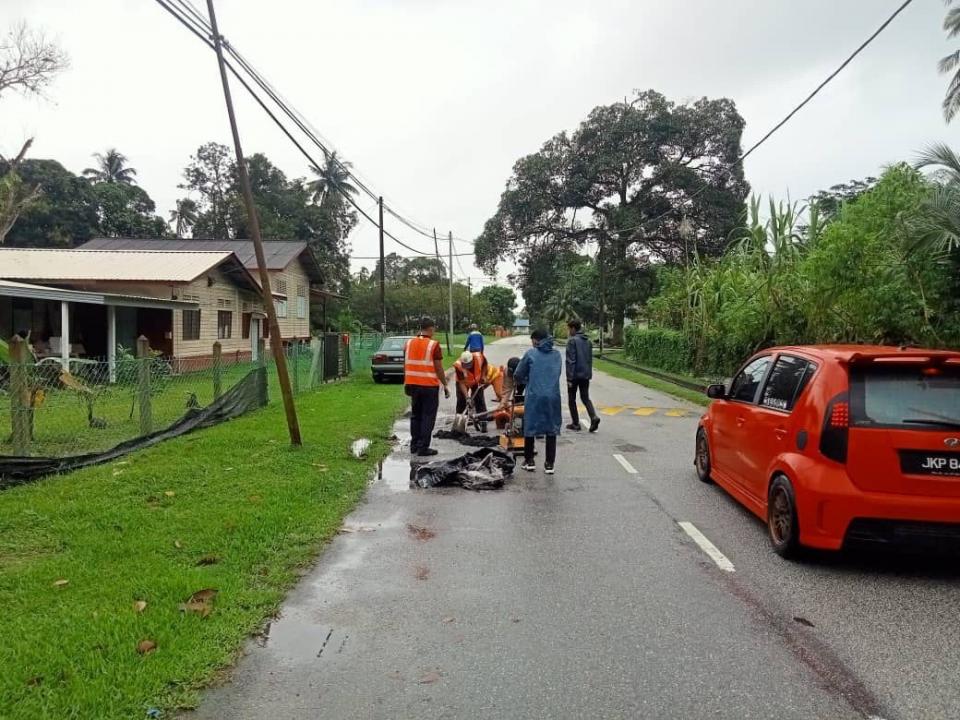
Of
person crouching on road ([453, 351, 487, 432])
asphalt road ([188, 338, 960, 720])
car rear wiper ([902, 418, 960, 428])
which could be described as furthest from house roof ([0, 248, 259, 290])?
car rear wiper ([902, 418, 960, 428])

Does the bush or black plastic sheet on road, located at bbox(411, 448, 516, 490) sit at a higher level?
the bush

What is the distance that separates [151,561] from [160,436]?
5277 mm

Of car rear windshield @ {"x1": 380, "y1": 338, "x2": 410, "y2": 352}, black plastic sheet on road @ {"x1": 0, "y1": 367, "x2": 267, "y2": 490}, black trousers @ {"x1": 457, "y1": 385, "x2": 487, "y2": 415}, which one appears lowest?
black plastic sheet on road @ {"x1": 0, "y1": 367, "x2": 267, "y2": 490}

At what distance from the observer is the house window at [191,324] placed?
24.4 meters

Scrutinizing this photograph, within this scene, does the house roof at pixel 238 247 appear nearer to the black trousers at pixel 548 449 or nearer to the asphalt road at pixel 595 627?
the black trousers at pixel 548 449

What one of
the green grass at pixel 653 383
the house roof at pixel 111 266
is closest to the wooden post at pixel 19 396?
the green grass at pixel 653 383

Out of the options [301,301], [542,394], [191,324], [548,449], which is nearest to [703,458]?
[548,449]

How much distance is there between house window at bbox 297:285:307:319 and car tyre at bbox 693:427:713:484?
29.4 m

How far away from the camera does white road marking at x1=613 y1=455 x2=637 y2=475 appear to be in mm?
8629

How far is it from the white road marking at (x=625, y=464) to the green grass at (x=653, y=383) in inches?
289

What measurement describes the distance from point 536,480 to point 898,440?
403cm

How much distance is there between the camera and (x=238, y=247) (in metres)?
34.2

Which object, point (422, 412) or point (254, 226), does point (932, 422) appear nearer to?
point (422, 412)

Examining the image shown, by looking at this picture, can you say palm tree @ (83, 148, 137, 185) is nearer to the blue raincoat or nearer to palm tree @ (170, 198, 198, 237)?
palm tree @ (170, 198, 198, 237)
